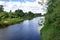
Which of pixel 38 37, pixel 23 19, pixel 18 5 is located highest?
pixel 18 5

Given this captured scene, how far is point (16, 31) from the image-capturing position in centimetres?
710

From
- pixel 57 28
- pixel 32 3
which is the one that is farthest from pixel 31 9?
pixel 57 28

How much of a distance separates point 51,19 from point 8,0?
3.78 meters

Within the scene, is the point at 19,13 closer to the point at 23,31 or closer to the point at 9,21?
the point at 9,21

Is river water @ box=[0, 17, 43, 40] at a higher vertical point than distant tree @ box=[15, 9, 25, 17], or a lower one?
lower

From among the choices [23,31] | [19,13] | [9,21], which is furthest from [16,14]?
[23,31]

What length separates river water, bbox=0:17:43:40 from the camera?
22.0 ft

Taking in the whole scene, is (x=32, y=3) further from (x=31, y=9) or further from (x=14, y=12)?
(x=14, y=12)

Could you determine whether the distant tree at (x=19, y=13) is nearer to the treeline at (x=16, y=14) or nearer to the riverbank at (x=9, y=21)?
the treeline at (x=16, y=14)

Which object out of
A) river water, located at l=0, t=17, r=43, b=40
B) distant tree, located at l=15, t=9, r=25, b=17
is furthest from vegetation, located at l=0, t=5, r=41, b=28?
river water, located at l=0, t=17, r=43, b=40

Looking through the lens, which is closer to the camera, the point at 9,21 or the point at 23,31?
the point at 23,31

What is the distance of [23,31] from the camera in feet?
23.1

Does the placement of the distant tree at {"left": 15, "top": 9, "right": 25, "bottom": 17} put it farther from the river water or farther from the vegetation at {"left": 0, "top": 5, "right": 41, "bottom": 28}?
the river water

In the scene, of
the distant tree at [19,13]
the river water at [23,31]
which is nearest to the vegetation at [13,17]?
the distant tree at [19,13]
